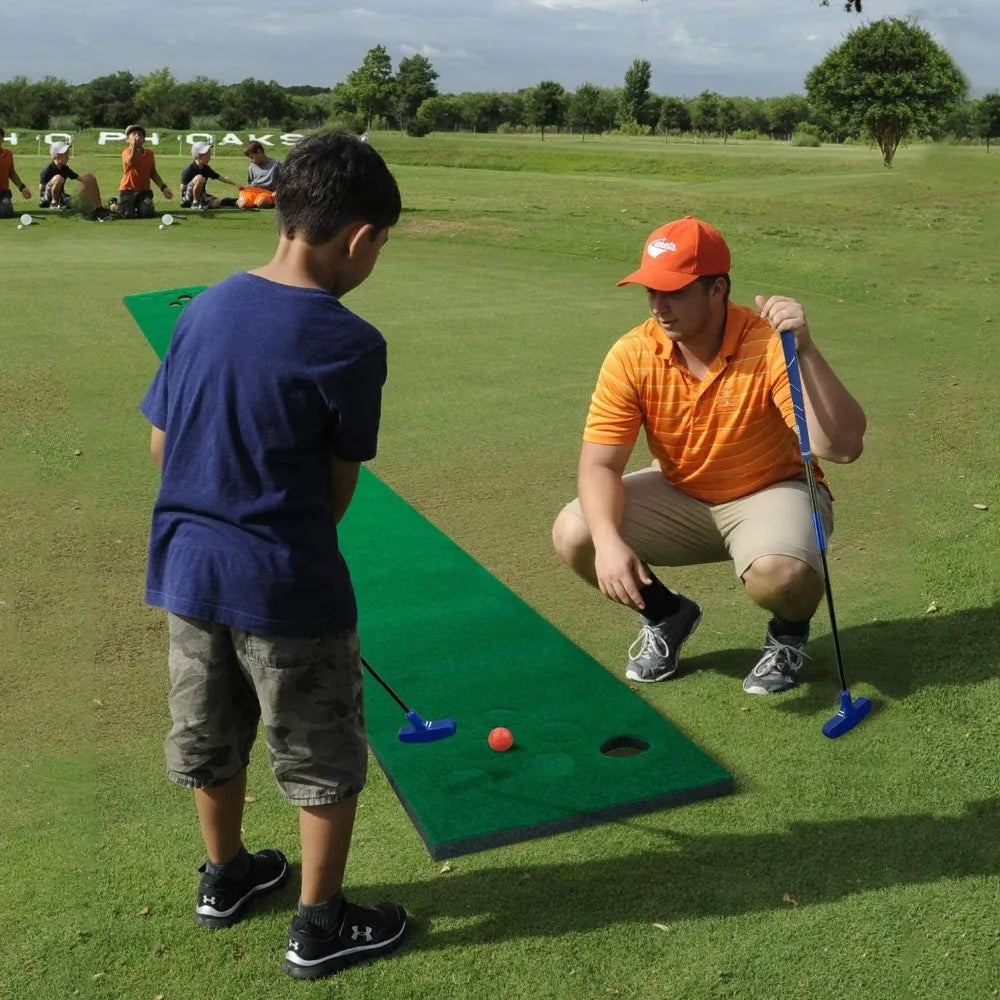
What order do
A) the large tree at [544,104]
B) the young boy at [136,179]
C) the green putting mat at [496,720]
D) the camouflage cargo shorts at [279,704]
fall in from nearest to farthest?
the camouflage cargo shorts at [279,704] → the green putting mat at [496,720] → the young boy at [136,179] → the large tree at [544,104]

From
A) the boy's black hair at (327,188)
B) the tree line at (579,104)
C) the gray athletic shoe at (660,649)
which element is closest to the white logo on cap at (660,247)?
the gray athletic shoe at (660,649)

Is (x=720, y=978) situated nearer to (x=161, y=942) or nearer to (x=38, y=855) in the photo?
(x=161, y=942)

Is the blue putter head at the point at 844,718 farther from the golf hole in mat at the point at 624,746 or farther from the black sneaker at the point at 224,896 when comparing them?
the black sneaker at the point at 224,896

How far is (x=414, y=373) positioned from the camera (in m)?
8.96

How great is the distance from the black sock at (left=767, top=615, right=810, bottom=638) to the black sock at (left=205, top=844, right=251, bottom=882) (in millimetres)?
2028

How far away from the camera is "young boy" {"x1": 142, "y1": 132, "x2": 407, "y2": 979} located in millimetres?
2473

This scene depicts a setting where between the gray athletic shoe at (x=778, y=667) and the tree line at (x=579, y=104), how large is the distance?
1446 centimetres

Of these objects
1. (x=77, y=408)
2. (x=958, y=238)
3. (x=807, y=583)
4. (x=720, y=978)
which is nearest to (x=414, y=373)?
(x=77, y=408)

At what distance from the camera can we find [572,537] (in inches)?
173

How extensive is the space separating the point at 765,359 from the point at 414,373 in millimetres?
5046

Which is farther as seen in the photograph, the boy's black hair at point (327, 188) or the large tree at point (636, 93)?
the large tree at point (636, 93)

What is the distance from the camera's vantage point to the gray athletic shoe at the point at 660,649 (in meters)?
4.29

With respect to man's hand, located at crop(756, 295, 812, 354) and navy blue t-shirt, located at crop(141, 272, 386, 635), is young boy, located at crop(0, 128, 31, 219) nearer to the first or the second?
man's hand, located at crop(756, 295, 812, 354)

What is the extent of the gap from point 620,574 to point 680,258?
1.03 m
